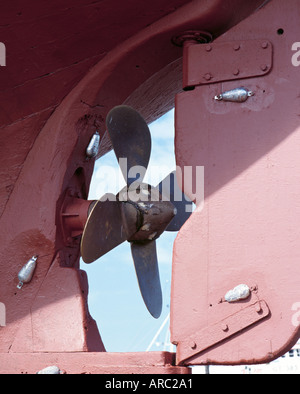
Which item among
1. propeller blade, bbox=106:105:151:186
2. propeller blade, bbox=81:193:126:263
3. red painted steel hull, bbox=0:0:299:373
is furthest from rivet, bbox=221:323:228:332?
propeller blade, bbox=106:105:151:186

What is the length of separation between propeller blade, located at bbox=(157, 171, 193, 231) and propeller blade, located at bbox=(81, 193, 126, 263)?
649 millimetres

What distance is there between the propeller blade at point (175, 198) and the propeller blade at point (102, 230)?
2.13 feet

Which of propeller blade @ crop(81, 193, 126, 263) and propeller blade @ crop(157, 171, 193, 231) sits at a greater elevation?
propeller blade @ crop(157, 171, 193, 231)

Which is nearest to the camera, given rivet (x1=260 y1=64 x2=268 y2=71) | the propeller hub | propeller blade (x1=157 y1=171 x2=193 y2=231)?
rivet (x1=260 y1=64 x2=268 y2=71)

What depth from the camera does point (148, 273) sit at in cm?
587

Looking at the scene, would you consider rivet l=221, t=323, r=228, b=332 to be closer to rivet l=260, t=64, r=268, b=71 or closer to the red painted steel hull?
the red painted steel hull

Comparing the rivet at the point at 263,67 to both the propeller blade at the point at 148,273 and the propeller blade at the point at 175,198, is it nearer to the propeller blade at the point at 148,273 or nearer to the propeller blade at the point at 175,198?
the propeller blade at the point at 175,198

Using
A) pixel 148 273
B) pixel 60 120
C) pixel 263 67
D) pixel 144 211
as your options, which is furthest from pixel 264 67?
pixel 148 273

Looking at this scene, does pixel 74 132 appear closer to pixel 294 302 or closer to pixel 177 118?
pixel 177 118

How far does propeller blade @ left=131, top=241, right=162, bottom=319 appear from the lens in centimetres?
579

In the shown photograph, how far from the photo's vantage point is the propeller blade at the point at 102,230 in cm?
487

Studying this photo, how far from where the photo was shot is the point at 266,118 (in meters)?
4.66

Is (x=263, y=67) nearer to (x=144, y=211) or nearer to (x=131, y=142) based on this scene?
(x=131, y=142)

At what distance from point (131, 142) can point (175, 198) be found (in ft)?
2.33
